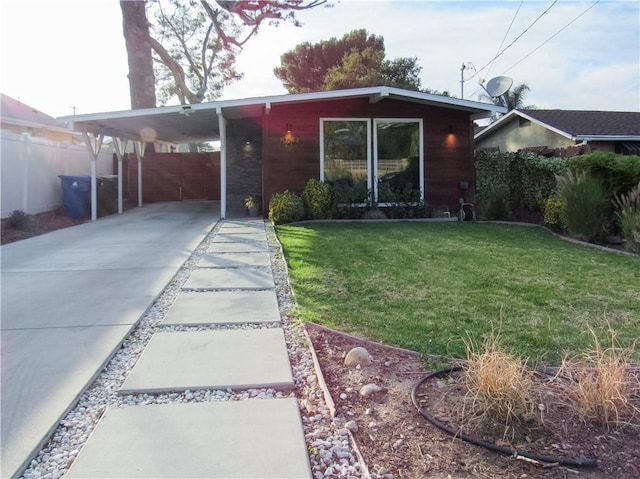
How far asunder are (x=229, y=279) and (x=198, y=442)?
3.42 m

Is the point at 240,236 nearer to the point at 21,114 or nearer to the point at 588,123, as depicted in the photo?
the point at 588,123

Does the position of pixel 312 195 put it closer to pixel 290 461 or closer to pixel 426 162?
pixel 426 162

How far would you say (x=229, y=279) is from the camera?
561 cm

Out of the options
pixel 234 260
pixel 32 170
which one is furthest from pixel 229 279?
pixel 32 170

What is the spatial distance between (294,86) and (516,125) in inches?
570

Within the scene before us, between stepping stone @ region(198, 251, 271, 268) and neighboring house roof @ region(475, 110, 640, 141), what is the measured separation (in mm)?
12084

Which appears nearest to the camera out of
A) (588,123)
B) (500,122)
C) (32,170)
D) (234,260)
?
(234,260)

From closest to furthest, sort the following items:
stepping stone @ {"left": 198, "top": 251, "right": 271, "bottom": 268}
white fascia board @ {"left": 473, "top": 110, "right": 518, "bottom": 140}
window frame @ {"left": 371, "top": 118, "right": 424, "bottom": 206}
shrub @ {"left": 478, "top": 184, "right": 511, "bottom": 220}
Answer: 1. stepping stone @ {"left": 198, "top": 251, "right": 271, "bottom": 268}
2. shrub @ {"left": 478, "top": 184, "right": 511, "bottom": 220}
3. window frame @ {"left": 371, "top": 118, "right": 424, "bottom": 206}
4. white fascia board @ {"left": 473, "top": 110, "right": 518, "bottom": 140}

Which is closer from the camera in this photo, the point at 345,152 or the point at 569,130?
the point at 345,152

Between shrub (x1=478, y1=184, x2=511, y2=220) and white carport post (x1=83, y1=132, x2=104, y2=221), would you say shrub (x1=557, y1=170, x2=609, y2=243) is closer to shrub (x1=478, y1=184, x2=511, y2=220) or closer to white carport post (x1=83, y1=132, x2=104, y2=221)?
shrub (x1=478, y1=184, x2=511, y2=220)

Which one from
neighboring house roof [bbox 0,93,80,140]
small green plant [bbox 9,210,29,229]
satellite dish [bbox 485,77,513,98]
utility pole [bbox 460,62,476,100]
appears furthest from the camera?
utility pole [bbox 460,62,476,100]

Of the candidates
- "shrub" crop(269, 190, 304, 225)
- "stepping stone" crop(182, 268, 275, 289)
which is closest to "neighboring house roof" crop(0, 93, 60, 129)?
"shrub" crop(269, 190, 304, 225)

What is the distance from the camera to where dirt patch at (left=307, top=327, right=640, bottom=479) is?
2033 mm

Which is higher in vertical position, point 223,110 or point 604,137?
point 223,110
